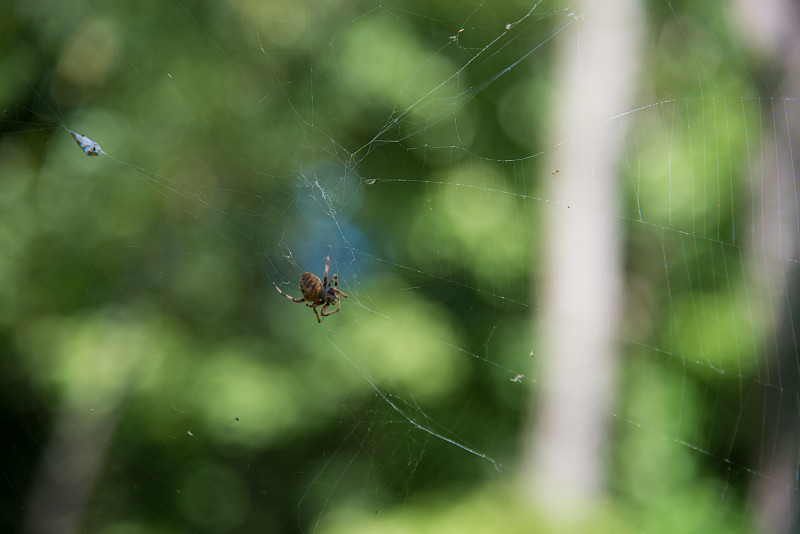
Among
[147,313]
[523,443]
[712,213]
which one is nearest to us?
[523,443]

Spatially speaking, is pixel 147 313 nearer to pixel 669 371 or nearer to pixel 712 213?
pixel 669 371

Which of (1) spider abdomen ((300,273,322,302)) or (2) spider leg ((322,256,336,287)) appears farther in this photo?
(2) spider leg ((322,256,336,287))

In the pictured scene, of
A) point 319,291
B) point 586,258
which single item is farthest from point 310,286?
point 586,258

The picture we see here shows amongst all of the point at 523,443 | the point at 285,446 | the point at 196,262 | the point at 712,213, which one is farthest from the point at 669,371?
the point at 196,262

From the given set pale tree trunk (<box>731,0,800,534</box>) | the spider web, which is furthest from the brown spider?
pale tree trunk (<box>731,0,800,534</box>)

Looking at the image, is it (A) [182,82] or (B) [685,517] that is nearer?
(A) [182,82]

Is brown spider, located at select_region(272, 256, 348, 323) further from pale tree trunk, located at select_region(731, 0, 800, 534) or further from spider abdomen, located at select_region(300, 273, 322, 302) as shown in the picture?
pale tree trunk, located at select_region(731, 0, 800, 534)
